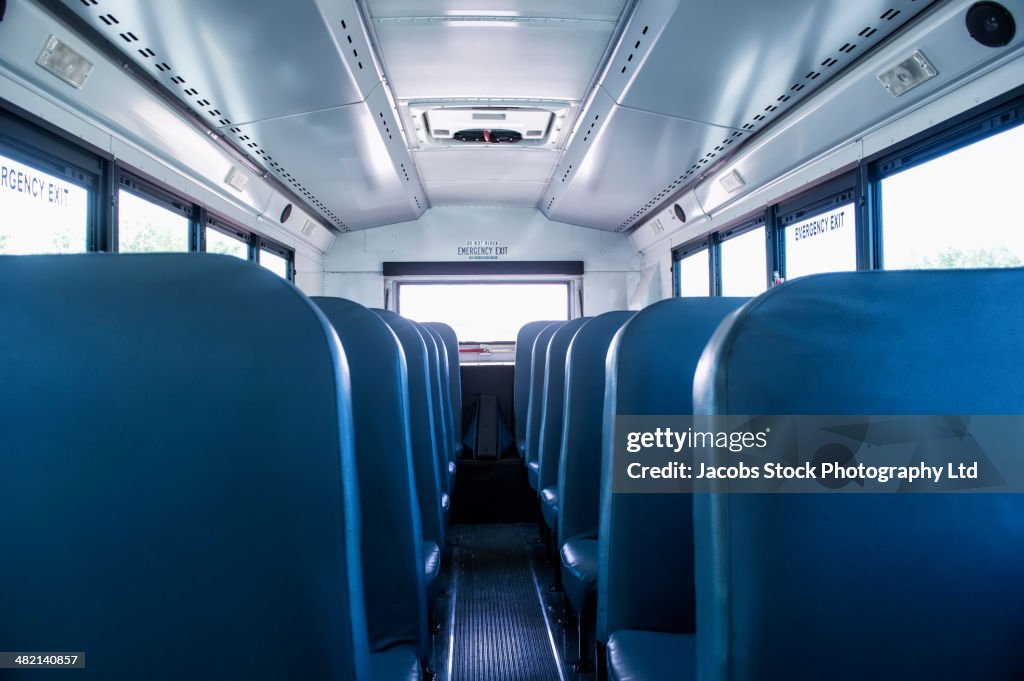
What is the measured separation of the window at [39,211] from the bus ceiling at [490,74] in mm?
687

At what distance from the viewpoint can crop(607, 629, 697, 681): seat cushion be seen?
1126 millimetres

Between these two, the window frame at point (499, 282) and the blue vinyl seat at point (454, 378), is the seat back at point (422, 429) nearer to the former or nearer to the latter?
the blue vinyl seat at point (454, 378)

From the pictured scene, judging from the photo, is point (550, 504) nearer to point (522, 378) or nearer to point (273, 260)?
point (522, 378)

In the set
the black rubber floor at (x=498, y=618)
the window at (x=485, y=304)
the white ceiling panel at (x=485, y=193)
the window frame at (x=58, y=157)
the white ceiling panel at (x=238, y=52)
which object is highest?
the white ceiling panel at (x=485, y=193)

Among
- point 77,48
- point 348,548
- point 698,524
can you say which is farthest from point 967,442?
point 77,48

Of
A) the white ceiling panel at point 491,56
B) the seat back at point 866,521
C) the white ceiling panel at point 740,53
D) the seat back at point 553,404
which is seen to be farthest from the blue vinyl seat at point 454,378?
the seat back at point 866,521

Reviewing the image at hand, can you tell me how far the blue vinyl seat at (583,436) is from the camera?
1.92 metres

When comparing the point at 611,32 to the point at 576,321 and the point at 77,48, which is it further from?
the point at 77,48

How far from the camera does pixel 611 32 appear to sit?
10.1 feet

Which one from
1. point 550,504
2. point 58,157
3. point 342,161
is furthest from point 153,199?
point 550,504

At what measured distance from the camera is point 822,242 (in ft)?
12.3

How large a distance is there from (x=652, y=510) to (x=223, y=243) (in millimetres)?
4457

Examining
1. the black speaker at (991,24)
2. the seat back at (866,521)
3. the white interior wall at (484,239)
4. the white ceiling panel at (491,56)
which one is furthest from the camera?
the white interior wall at (484,239)

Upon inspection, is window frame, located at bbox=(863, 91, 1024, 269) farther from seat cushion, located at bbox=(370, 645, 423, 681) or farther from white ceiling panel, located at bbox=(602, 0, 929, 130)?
seat cushion, located at bbox=(370, 645, 423, 681)
